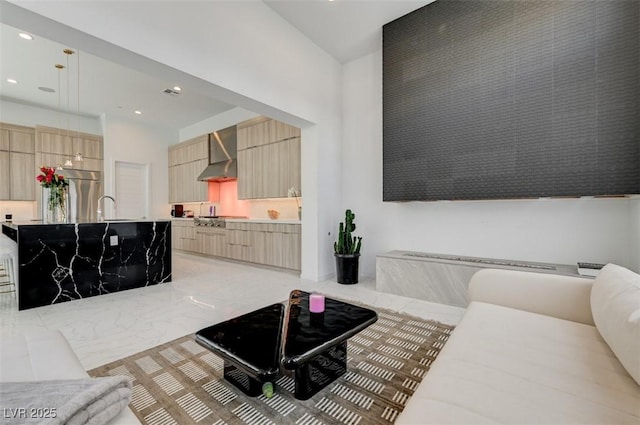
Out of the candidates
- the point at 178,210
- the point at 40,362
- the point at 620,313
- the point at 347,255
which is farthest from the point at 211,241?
the point at 620,313

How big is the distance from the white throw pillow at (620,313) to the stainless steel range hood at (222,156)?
5412 millimetres

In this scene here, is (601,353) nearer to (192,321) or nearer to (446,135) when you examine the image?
(446,135)

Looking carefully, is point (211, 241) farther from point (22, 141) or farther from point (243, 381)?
point (243, 381)

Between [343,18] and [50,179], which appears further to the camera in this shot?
[343,18]

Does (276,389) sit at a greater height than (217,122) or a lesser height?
lesser

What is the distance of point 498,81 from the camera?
113 inches

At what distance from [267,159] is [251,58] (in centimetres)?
210

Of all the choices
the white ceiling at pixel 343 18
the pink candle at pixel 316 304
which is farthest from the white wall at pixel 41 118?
the pink candle at pixel 316 304

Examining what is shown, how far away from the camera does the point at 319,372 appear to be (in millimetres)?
1535

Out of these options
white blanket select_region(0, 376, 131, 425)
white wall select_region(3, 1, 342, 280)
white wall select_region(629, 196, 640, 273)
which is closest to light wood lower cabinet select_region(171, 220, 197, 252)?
white wall select_region(3, 1, 342, 280)

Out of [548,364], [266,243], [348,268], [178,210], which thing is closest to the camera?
[548,364]

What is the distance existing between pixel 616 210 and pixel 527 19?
6.73 ft

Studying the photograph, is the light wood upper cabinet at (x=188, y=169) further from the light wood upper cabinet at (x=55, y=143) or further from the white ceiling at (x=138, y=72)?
the light wood upper cabinet at (x=55, y=143)

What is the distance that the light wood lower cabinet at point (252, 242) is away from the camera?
446 centimetres
